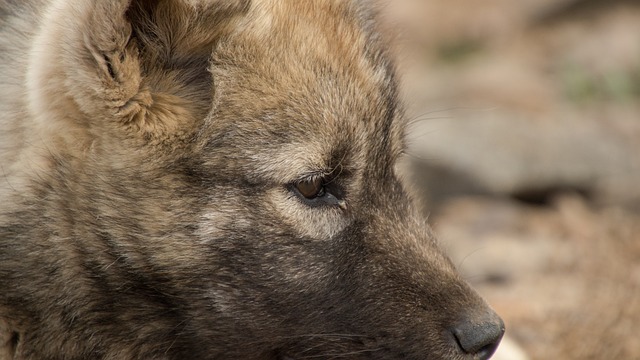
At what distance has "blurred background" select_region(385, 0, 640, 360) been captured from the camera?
20.5 ft

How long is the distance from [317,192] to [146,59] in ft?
2.65

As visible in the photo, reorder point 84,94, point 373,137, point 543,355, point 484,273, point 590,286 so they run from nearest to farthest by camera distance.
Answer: point 84,94 < point 373,137 < point 543,355 < point 590,286 < point 484,273

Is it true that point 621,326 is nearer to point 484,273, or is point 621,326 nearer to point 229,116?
point 484,273

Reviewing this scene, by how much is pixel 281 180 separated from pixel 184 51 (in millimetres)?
609

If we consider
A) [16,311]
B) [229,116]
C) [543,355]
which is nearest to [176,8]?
[229,116]

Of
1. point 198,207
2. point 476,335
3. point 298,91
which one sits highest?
point 298,91

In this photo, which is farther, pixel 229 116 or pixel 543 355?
pixel 543 355

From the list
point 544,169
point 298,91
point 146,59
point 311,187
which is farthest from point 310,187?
point 544,169

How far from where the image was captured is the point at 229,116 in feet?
13.4

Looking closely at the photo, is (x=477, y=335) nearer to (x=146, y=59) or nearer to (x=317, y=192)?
(x=317, y=192)

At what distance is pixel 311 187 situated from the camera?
13.6 ft

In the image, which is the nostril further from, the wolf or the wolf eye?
the wolf eye

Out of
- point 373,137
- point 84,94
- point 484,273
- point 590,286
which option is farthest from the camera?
point 484,273

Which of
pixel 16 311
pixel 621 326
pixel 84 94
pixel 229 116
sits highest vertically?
pixel 621 326
